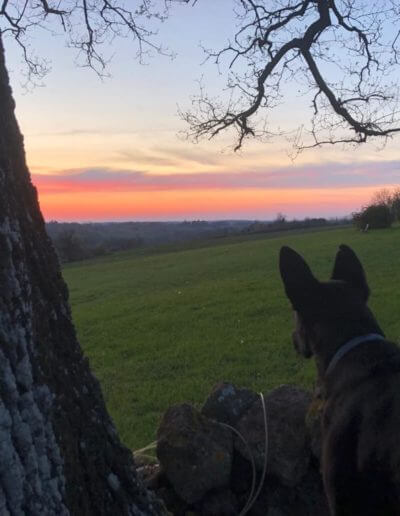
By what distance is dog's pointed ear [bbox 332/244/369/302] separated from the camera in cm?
497

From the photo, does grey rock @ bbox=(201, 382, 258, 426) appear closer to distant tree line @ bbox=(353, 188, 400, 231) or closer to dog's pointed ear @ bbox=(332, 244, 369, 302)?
dog's pointed ear @ bbox=(332, 244, 369, 302)

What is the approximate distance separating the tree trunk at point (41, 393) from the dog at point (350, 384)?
1.25 meters

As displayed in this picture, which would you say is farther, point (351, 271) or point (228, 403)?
point (228, 403)

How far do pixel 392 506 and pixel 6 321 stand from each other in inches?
99.8

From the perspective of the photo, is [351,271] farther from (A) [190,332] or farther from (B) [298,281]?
(A) [190,332]

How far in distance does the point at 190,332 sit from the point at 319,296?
1076 centimetres

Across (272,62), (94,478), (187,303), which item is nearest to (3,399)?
(94,478)

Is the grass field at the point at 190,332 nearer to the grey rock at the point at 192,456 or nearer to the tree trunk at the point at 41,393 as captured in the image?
the grey rock at the point at 192,456

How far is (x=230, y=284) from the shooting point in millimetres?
23625

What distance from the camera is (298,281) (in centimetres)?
484

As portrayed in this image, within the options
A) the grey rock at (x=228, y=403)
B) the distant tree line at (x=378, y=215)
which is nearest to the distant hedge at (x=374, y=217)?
the distant tree line at (x=378, y=215)

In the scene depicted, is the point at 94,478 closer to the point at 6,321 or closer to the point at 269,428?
the point at 6,321

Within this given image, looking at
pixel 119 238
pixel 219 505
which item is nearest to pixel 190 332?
pixel 219 505

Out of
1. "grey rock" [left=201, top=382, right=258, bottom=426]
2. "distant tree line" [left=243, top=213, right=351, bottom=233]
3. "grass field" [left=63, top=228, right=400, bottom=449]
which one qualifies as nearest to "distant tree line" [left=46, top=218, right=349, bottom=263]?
"distant tree line" [left=243, top=213, right=351, bottom=233]
